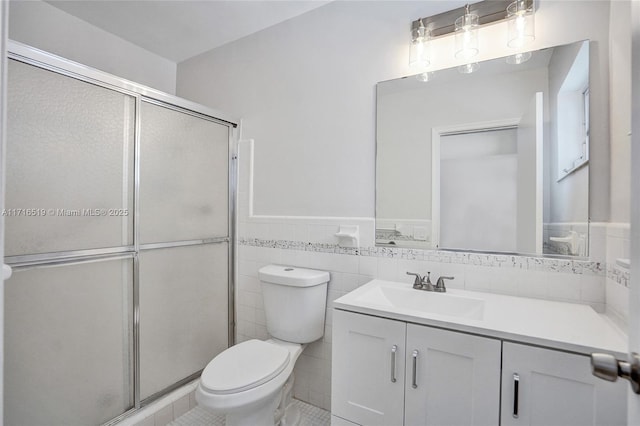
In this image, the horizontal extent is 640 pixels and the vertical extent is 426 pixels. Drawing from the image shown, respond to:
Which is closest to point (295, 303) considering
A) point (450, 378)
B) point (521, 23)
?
point (450, 378)

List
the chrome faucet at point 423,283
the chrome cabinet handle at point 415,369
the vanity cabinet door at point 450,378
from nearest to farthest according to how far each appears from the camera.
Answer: the vanity cabinet door at point 450,378 → the chrome cabinet handle at point 415,369 → the chrome faucet at point 423,283

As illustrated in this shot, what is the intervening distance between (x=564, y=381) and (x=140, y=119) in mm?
2118

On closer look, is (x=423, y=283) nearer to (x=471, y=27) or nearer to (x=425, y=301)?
(x=425, y=301)

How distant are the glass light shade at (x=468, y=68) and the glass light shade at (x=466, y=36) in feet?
0.14

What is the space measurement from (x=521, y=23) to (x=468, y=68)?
256 mm

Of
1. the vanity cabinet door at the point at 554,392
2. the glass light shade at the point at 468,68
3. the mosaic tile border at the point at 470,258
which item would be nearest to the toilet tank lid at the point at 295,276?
the mosaic tile border at the point at 470,258

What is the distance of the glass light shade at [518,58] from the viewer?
1.37 meters

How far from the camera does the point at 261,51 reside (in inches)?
84.0

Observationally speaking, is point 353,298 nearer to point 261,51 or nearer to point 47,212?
point 47,212

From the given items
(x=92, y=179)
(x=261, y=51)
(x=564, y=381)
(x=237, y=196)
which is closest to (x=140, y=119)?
(x=92, y=179)

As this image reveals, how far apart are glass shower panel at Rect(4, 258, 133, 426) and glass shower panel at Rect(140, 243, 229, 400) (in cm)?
9

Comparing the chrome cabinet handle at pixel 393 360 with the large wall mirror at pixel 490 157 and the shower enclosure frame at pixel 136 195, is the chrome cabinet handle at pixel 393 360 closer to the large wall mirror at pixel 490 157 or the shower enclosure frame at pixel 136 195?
the large wall mirror at pixel 490 157

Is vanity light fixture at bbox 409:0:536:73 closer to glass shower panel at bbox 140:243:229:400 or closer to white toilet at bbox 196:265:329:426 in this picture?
white toilet at bbox 196:265:329:426

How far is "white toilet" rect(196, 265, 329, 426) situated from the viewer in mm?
1298
